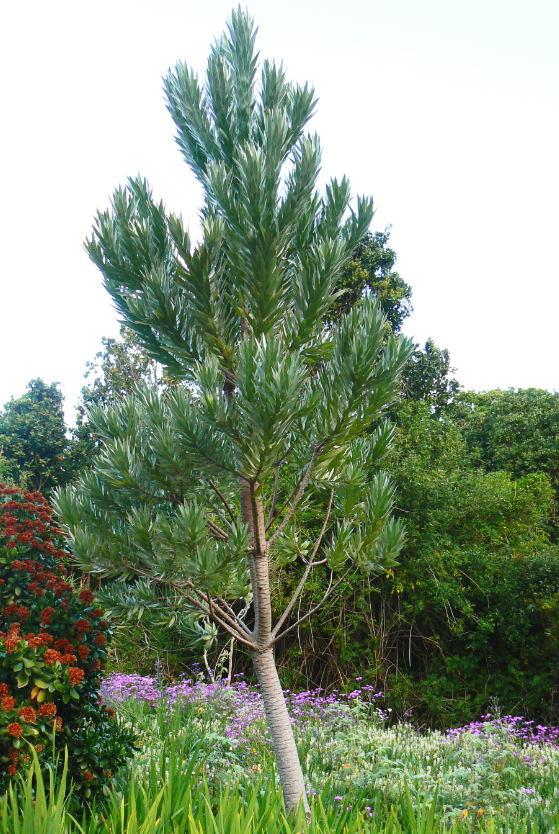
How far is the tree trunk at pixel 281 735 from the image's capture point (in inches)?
118

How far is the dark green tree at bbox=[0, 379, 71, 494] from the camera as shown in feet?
42.0

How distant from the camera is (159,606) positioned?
304 centimetres

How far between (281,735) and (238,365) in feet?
6.63

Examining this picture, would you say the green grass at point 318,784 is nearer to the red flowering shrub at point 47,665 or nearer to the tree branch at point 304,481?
the red flowering shrub at point 47,665

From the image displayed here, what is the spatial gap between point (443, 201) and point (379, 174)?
2776mm

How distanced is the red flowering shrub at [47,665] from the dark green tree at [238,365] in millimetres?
556

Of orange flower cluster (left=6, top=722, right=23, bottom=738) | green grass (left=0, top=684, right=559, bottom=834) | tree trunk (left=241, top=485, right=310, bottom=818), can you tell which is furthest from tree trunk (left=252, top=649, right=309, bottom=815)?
orange flower cluster (left=6, top=722, right=23, bottom=738)

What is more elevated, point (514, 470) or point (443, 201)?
point (443, 201)

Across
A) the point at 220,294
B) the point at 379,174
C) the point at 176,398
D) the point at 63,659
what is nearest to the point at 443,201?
the point at 379,174

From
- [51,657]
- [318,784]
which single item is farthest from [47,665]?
[318,784]

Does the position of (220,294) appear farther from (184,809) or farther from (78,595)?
(184,809)

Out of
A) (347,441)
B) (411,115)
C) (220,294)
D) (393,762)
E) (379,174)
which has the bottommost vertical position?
(393,762)

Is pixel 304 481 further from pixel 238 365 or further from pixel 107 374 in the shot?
pixel 107 374

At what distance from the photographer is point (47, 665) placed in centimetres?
297
